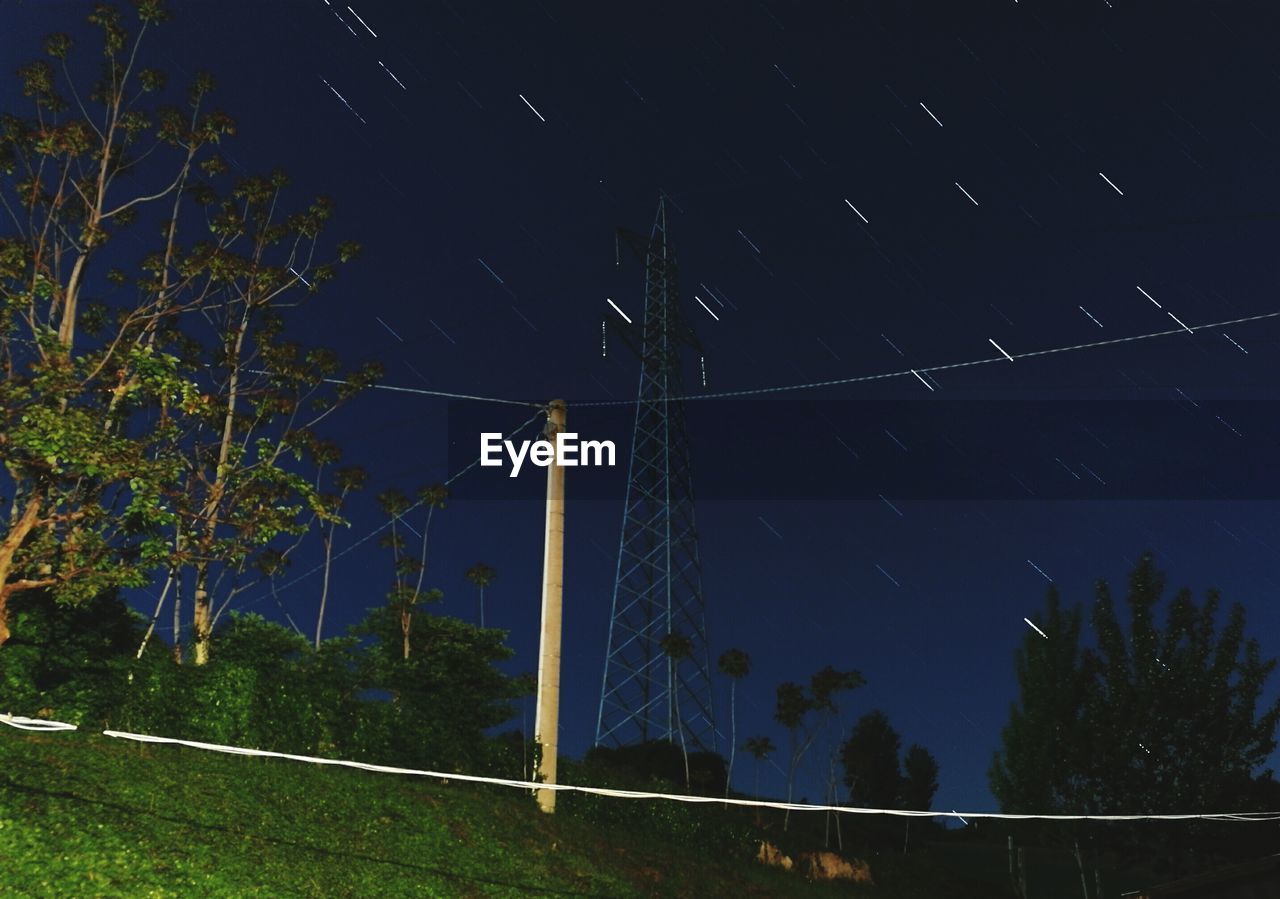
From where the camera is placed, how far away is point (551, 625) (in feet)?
75.2

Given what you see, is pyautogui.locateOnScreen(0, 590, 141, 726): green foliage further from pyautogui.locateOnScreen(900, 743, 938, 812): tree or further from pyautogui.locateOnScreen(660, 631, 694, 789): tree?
pyautogui.locateOnScreen(900, 743, 938, 812): tree

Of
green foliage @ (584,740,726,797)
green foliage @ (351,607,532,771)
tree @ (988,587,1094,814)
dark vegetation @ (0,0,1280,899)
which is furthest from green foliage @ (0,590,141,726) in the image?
tree @ (988,587,1094,814)

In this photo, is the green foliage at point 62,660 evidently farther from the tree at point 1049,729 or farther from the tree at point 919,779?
the tree at point 919,779

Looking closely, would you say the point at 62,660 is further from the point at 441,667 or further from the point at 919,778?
the point at 919,778

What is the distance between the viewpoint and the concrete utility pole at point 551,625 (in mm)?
22625

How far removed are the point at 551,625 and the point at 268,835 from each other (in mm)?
8291

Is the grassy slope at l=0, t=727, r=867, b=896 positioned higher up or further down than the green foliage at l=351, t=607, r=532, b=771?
further down

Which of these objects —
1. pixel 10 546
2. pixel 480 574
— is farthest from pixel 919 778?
pixel 10 546

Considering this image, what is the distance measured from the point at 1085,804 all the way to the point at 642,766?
55.2ft

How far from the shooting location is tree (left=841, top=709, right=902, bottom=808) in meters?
93.2

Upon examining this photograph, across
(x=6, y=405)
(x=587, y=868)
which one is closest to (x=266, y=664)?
(x=6, y=405)

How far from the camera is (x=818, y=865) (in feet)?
98.5

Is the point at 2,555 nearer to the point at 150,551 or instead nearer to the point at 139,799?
the point at 150,551

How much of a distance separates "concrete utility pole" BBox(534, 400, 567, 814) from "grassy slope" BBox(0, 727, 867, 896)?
3.72 ft
